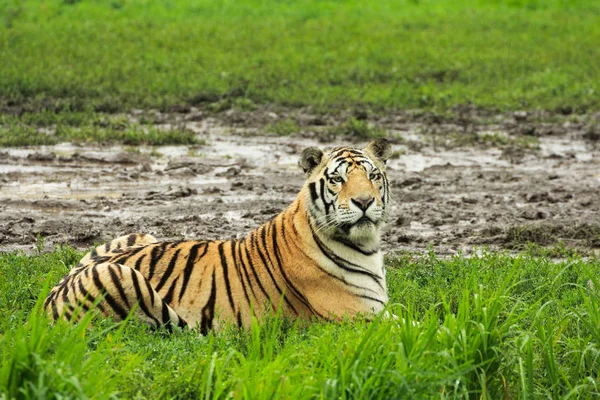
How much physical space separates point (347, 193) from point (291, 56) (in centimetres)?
1191

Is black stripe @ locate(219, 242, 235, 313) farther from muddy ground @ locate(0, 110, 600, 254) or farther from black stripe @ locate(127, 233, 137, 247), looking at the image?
muddy ground @ locate(0, 110, 600, 254)

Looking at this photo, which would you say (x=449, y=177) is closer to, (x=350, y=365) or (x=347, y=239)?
(x=347, y=239)

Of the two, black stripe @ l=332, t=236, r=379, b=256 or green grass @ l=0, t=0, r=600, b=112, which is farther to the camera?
green grass @ l=0, t=0, r=600, b=112

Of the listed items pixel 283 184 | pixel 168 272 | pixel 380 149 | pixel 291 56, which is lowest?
pixel 283 184

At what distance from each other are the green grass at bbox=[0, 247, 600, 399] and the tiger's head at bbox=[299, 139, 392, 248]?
55cm

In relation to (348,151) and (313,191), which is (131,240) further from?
(348,151)

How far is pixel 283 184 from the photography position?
37.1 feet

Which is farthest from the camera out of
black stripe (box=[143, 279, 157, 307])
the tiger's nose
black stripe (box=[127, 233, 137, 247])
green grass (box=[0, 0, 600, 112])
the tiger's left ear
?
green grass (box=[0, 0, 600, 112])

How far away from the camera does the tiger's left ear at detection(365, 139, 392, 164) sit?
686 centimetres

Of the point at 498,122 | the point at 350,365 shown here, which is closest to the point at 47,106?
the point at 498,122

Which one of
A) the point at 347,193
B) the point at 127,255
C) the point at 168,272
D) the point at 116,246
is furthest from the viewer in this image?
the point at 116,246

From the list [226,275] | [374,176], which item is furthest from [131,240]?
[374,176]

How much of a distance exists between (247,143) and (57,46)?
18.9 feet

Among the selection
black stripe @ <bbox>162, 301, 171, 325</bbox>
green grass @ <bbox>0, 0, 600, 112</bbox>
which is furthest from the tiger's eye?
green grass @ <bbox>0, 0, 600, 112</bbox>
